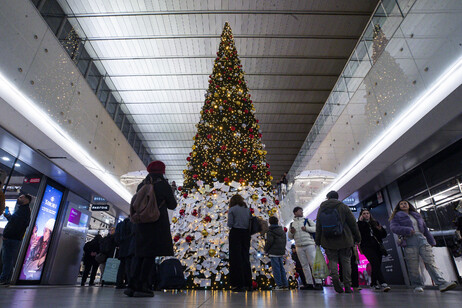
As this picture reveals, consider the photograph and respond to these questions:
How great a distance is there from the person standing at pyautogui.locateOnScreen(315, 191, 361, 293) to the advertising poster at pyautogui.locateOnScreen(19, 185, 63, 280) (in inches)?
320

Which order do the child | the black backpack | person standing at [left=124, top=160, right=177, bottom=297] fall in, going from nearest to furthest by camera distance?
person standing at [left=124, top=160, right=177, bottom=297] < the black backpack < the child

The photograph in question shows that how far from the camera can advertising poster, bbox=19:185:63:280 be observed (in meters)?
8.08

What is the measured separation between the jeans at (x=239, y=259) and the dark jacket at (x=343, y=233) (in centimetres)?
106

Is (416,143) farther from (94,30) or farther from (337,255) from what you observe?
(94,30)

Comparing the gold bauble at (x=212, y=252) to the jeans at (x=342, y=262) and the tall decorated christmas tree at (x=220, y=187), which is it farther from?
the jeans at (x=342, y=262)

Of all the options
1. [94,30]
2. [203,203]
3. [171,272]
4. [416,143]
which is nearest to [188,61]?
[94,30]

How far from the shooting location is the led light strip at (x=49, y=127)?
5.45m

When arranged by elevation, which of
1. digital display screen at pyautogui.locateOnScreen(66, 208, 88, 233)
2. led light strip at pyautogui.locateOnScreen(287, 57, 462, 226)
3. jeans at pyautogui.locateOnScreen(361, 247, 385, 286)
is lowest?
jeans at pyautogui.locateOnScreen(361, 247, 385, 286)

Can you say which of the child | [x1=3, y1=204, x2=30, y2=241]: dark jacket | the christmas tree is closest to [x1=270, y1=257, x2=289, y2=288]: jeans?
the child

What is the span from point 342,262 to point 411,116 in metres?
3.56

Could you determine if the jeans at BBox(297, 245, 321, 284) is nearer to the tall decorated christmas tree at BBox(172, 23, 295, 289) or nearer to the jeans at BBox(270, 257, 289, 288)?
the tall decorated christmas tree at BBox(172, 23, 295, 289)

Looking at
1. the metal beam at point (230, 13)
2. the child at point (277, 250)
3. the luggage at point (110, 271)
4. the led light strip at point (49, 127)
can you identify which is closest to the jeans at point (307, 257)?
the child at point (277, 250)

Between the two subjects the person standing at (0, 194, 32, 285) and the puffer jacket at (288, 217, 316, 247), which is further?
the puffer jacket at (288, 217, 316, 247)

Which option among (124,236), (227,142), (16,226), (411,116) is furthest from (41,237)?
(411,116)
